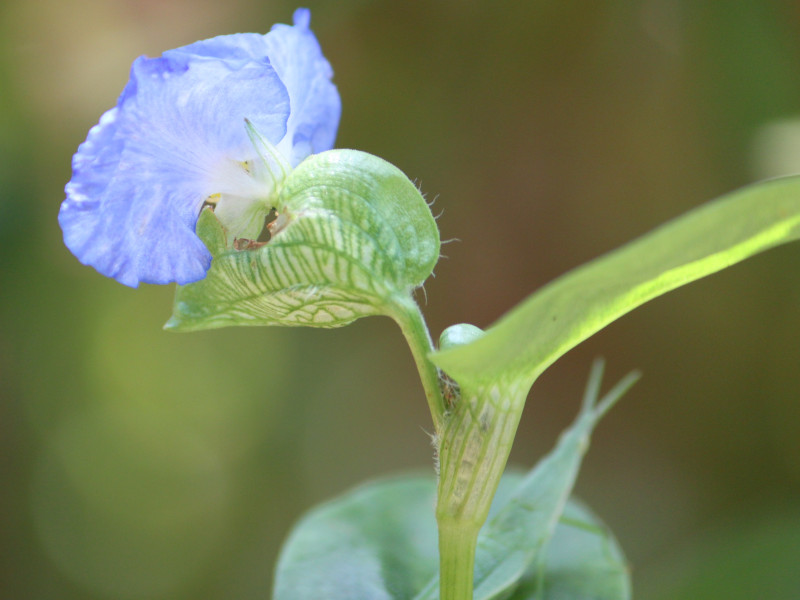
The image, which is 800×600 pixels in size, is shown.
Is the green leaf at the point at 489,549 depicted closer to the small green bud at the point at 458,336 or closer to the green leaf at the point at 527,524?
the green leaf at the point at 527,524

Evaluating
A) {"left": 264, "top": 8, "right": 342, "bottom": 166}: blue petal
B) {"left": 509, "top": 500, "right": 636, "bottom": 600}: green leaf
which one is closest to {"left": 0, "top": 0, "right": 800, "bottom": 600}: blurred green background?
{"left": 509, "top": 500, "right": 636, "bottom": 600}: green leaf

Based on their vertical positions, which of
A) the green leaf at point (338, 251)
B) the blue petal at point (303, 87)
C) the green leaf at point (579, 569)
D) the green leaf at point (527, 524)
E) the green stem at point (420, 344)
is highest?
the blue petal at point (303, 87)

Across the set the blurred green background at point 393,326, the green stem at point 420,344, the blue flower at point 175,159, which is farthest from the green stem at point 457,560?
the blurred green background at point 393,326

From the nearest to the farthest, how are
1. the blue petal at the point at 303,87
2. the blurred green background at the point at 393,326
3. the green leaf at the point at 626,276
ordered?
the green leaf at the point at 626,276 → the blue petal at the point at 303,87 → the blurred green background at the point at 393,326

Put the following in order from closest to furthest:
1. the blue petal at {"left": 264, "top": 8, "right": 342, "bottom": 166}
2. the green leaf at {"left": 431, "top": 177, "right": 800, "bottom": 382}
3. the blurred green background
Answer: the green leaf at {"left": 431, "top": 177, "right": 800, "bottom": 382} → the blue petal at {"left": 264, "top": 8, "right": 342, "bottom": 166} → the blurred green background

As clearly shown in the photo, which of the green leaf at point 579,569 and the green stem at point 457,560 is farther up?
the green stem at point 457,560

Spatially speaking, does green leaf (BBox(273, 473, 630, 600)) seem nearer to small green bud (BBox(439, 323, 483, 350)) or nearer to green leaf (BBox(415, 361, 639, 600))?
green leaf (BBox(415, 361, 639, 600))

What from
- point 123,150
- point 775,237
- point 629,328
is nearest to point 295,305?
point 123,150

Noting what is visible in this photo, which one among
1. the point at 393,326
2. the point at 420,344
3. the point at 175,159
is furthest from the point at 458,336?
the point at 393,326
